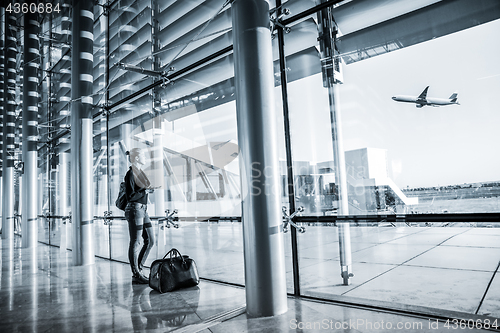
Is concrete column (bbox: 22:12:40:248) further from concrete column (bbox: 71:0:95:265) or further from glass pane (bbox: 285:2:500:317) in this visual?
glass pane (bbox: 285:2:500:317)

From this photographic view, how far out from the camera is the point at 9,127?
1285 centimetres

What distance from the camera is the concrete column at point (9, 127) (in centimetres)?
1254

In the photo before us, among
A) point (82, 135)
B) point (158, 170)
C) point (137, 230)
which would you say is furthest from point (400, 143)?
point (82, 135)

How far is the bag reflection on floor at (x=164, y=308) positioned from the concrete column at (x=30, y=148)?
7.57 meters

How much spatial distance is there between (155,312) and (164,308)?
0.42 feet

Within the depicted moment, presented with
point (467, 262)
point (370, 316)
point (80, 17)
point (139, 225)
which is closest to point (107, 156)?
point (80, 17)

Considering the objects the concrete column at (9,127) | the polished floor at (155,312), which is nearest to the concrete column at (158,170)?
the polished floor at (155,312)

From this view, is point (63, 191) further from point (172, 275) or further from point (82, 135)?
point (172, 275)

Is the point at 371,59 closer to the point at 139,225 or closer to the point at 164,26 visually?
the point at 139,225

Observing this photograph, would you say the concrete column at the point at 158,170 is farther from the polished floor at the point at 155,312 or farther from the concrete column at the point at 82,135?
the polished floor at the point at 155,312

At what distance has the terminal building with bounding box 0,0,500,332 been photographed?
3.22 metres

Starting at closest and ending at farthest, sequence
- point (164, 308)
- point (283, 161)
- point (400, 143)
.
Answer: point (164, 308) → point (283, 161) → point (400, 143)

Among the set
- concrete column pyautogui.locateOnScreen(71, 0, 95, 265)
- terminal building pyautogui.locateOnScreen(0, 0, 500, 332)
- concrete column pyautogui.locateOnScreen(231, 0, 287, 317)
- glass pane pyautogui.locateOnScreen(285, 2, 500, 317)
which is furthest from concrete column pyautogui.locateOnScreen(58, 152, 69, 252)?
concrete column pyautogui.locateOnScreen(231, 0, 287, 317)

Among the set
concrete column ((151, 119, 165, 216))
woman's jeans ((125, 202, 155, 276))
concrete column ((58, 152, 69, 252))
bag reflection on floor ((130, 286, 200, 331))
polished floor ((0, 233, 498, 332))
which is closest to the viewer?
polished floor ((0, 233, 498, 332))
